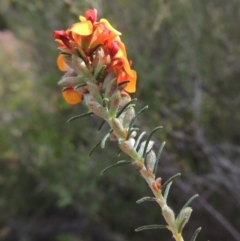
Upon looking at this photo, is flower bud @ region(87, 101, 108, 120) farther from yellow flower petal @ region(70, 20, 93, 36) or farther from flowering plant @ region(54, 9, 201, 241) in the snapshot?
yellow flower petal @ region(70, 20, 93, 36)

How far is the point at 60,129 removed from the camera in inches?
182

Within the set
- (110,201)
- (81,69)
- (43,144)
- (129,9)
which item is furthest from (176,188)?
(81,69)

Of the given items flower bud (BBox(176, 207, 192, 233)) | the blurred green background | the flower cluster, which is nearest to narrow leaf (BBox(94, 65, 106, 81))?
the flower cluster

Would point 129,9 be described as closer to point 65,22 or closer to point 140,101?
point 65,22

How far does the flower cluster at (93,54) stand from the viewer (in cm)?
102

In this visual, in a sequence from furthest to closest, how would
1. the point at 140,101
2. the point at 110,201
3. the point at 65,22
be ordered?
the point at 110,201 < the point at 65,22 < the point at 140,101

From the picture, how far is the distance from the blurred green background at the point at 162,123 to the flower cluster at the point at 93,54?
7.12ft

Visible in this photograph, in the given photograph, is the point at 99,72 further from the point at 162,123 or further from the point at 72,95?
the point at 162,123

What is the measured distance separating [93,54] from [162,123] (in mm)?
2662

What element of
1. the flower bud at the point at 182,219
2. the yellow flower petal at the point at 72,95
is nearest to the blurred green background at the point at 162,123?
the yellow flower petal at the point at 72,95

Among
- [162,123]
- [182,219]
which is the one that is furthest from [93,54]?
[162,123]

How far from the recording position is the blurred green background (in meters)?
3.76

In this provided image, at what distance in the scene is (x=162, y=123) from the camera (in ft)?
12.1

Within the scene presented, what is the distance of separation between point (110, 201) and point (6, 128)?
1091mm
